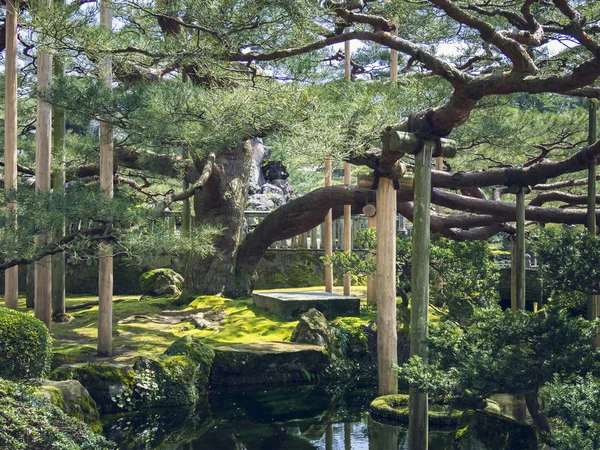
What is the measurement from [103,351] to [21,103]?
519 cm

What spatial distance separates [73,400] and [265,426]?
6.28ft

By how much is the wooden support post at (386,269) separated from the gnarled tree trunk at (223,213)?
415 cm

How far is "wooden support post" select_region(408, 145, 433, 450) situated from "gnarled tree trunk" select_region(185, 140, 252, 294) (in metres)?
5.25

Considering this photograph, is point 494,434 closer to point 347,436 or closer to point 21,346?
point 347,436

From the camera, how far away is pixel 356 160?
7676 millimetres

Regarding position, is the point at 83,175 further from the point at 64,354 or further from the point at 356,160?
the point at 356,160

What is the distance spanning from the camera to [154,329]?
9.31 metres

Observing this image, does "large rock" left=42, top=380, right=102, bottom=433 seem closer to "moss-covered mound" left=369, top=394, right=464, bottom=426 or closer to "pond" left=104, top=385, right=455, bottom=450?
"pond" left=104, top=385, right=455, bottom=450

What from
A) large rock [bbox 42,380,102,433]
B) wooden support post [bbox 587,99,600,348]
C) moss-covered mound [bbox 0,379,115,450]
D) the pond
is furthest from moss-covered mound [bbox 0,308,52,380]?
wooden support post [bbox 587,99,600,348]

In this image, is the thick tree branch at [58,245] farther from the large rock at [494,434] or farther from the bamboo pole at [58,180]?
the large rock at [494,434]

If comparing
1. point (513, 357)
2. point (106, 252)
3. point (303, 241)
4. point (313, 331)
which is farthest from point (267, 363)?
point (303, 241)

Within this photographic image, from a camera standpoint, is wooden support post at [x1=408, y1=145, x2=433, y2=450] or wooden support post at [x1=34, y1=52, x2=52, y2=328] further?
wooden support post at [x1=34, y1=52, x2=52, y2=328]

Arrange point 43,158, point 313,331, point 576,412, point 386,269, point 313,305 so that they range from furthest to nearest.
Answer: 1. point 313,305
2. point 313,331
3. point 43,158
4. point 386,269
5. point 576,412

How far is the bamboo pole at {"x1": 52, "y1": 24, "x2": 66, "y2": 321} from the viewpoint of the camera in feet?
26.4
